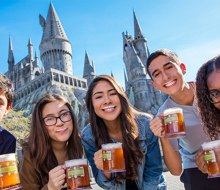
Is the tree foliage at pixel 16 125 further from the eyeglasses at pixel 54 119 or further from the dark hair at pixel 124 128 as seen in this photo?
the eyeglasses at pixel 54 119

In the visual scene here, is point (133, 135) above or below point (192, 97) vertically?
below

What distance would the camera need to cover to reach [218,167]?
321 cm

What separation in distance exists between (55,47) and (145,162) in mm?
59379

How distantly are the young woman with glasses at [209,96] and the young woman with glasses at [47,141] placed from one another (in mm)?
1749

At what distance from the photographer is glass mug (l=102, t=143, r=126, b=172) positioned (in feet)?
11.7

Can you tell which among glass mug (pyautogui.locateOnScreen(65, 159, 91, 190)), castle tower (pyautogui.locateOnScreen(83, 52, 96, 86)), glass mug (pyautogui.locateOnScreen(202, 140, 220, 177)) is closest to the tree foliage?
glass mug (pyautogui.locateOnScreen(65, 159, 91, 190))

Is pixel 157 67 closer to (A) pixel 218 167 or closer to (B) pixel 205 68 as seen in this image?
(B) pixel 205 68

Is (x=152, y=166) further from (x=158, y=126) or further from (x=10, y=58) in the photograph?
(x=10, y=58)

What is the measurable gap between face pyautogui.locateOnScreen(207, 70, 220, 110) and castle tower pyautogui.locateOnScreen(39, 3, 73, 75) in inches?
2300

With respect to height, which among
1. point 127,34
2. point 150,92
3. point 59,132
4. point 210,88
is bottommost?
point 59,132

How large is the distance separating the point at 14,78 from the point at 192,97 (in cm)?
6808

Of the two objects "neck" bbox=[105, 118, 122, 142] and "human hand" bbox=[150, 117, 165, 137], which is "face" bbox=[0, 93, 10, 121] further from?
"human hand" bbox=[150, 117, 165, 137]

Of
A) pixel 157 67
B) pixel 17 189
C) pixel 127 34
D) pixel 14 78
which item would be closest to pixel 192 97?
pixel 157 67

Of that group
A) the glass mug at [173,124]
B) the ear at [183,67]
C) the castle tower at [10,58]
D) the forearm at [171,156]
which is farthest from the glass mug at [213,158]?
the castle tower at [10,58]
